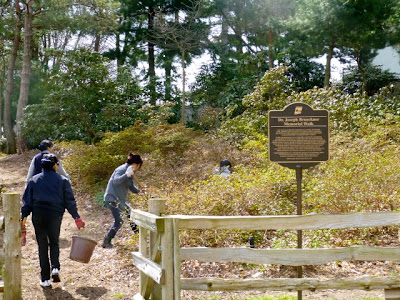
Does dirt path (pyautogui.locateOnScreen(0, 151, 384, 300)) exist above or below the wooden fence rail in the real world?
below

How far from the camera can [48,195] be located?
20.1 feet

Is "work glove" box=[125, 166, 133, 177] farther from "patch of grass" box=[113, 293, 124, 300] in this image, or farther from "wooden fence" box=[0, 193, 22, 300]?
"wooden fence" box=[0, 193, 22, 300]

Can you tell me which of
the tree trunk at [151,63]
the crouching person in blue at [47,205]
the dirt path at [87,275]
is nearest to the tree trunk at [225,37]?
the tree trunk at [151,63]

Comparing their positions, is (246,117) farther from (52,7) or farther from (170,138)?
(52,7)

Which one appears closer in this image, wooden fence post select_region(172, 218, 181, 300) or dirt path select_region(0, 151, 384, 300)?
wooden fence post select_region(172, 218, 181, 300)

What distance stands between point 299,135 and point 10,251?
3.70 meters

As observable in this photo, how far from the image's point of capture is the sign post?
577 centimetres

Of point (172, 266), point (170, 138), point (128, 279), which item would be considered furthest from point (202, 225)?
point (170, 138)

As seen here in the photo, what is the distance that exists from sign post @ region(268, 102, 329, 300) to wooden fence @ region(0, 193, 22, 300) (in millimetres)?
3127

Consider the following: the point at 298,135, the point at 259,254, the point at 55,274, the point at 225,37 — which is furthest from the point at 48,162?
the point at 225,37

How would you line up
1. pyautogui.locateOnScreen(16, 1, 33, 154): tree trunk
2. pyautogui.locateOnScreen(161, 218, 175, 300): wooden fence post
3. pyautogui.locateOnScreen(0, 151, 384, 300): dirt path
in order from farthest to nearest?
pyautogui.locateOnScreen(16, 1, 33, 154): tree trunk < pyautogui.locateOnScreen(0, 151, 384, 300): dirt path < pyautogui.locateOnScreen(161, 218, 175, 300): wooden fence post

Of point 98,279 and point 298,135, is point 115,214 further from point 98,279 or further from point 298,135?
point 298,135

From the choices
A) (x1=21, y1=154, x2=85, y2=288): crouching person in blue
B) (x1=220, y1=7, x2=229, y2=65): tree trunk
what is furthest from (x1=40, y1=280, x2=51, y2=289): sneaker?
(x1=220, y1=7, x2=229, y2=65): tree trunk

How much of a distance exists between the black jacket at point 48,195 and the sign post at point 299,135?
2.76 meters
